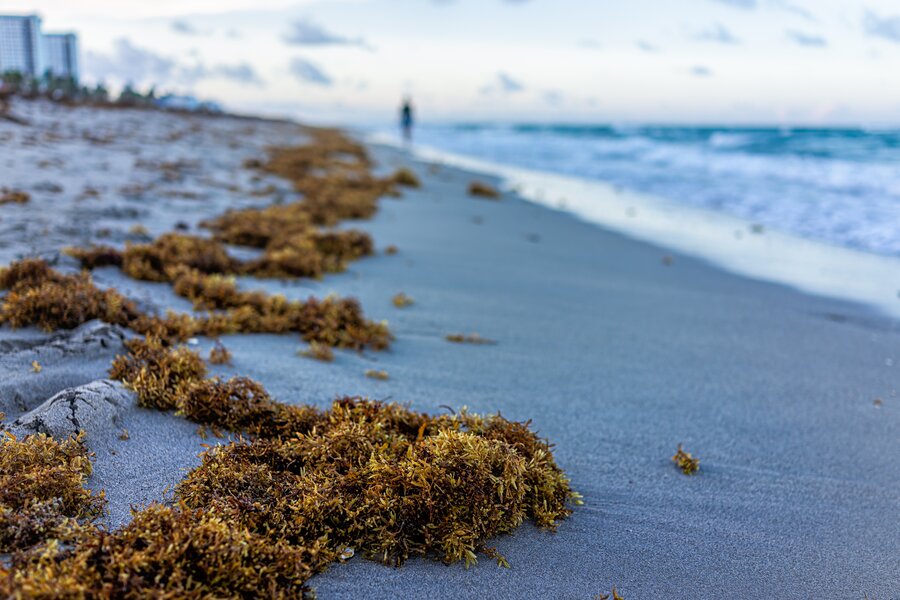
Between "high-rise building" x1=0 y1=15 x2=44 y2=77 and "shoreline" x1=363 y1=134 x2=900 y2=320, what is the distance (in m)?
60.5

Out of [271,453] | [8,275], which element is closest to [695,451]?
[271,453]

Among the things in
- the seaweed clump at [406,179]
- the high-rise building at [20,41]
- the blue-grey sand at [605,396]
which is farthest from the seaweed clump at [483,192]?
the high-rise building at [20,41]

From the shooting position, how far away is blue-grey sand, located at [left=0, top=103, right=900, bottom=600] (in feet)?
6.18

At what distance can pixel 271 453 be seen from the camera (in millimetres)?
2053

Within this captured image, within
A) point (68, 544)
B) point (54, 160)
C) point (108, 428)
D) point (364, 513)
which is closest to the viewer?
point (68, 544)

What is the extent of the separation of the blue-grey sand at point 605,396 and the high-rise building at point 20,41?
63038mm

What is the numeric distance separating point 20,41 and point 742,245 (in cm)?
6780

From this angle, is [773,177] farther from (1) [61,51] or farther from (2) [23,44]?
(1) [61,51]

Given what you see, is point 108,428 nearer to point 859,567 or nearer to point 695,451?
point 695,451

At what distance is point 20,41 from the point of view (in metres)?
56.3

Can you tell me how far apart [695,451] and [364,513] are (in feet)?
4.96

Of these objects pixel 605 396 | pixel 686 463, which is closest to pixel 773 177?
pixel 605 396

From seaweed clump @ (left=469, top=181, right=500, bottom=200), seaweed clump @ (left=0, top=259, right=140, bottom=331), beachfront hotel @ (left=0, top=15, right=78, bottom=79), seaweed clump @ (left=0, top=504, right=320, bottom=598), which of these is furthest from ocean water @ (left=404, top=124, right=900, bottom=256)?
beachfront hotel @ (left=0, top=15, right=78, bottom=79)

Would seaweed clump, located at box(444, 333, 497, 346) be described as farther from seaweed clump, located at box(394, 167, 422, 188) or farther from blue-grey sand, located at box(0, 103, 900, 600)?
seaweed clump, located at box(394, 167, 422, 188)
